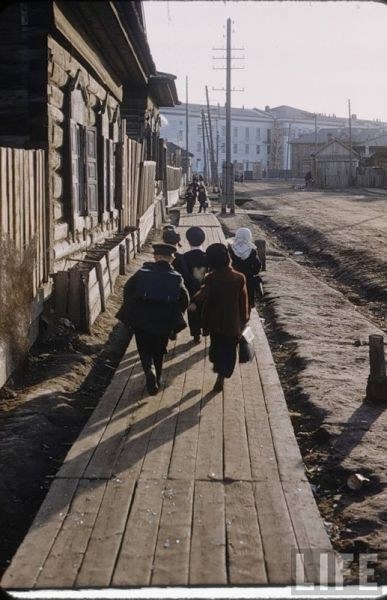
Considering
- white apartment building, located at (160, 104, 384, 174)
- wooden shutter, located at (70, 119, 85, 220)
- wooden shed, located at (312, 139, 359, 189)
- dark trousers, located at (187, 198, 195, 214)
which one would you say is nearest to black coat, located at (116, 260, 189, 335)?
wooden shutter, located at (70, 119, 85, 220)

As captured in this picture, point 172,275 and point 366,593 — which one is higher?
point 172,275

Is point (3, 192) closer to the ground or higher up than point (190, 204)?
closer to the ground

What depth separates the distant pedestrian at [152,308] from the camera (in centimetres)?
629

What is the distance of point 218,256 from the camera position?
658cm

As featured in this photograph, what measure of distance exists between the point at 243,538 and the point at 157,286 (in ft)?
9.60

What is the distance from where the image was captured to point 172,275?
6.41 metres

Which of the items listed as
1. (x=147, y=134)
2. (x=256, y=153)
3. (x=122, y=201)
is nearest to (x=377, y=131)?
(x=256, y=153)

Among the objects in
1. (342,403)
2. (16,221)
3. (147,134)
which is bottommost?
(342,403)

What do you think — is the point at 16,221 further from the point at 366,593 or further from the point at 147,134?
the point at 147,134

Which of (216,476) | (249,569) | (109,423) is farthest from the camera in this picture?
(109,423)

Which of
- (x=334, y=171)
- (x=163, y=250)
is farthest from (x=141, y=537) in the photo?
(x=334, y=171)

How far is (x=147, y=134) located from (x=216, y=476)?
63.6ft

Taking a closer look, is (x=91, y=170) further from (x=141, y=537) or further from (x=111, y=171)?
(x=141, y=537)

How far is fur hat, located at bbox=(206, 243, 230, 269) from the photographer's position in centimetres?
656
